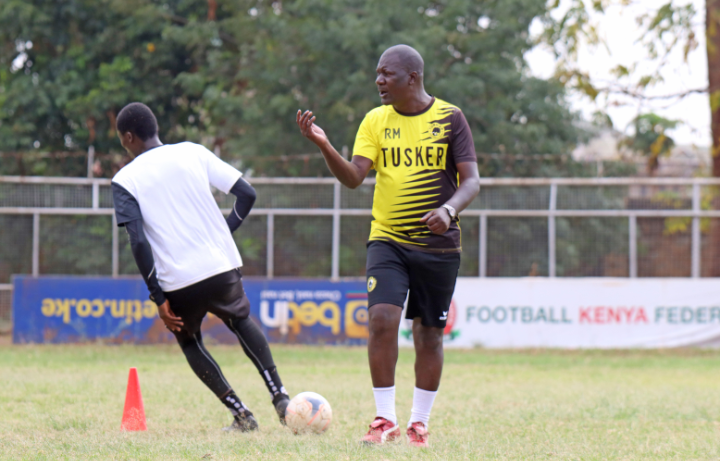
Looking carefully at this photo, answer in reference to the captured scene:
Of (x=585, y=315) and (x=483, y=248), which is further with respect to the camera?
(x=483, y=248)

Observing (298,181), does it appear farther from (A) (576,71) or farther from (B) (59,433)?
(B) (59,433)

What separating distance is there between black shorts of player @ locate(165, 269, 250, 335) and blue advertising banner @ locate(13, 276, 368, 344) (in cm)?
650

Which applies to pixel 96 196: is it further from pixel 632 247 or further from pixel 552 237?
pixel 632 247

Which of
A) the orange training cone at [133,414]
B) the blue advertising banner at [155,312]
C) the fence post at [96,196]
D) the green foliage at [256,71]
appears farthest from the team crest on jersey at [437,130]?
the green foliage at [256,71]

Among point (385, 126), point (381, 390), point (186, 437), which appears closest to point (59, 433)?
point (186, 437)

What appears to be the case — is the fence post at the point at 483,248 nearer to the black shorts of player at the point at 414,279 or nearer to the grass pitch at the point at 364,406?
the grass pitch at the point at 364,406

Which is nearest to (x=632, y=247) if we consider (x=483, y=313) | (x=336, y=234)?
(x=483, y=313)

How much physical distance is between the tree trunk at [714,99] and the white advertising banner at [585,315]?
2.17ft

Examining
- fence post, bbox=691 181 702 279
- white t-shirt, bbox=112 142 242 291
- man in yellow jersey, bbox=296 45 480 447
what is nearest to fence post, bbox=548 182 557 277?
fence post, bbox=691 181 702 279

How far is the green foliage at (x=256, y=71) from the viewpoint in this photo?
14.4m

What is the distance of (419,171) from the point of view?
13.3 feet

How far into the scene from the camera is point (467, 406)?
593cm

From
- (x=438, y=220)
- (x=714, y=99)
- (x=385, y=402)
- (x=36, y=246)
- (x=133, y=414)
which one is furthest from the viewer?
(x=714, y=99)

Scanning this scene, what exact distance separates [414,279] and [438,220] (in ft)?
1.49
